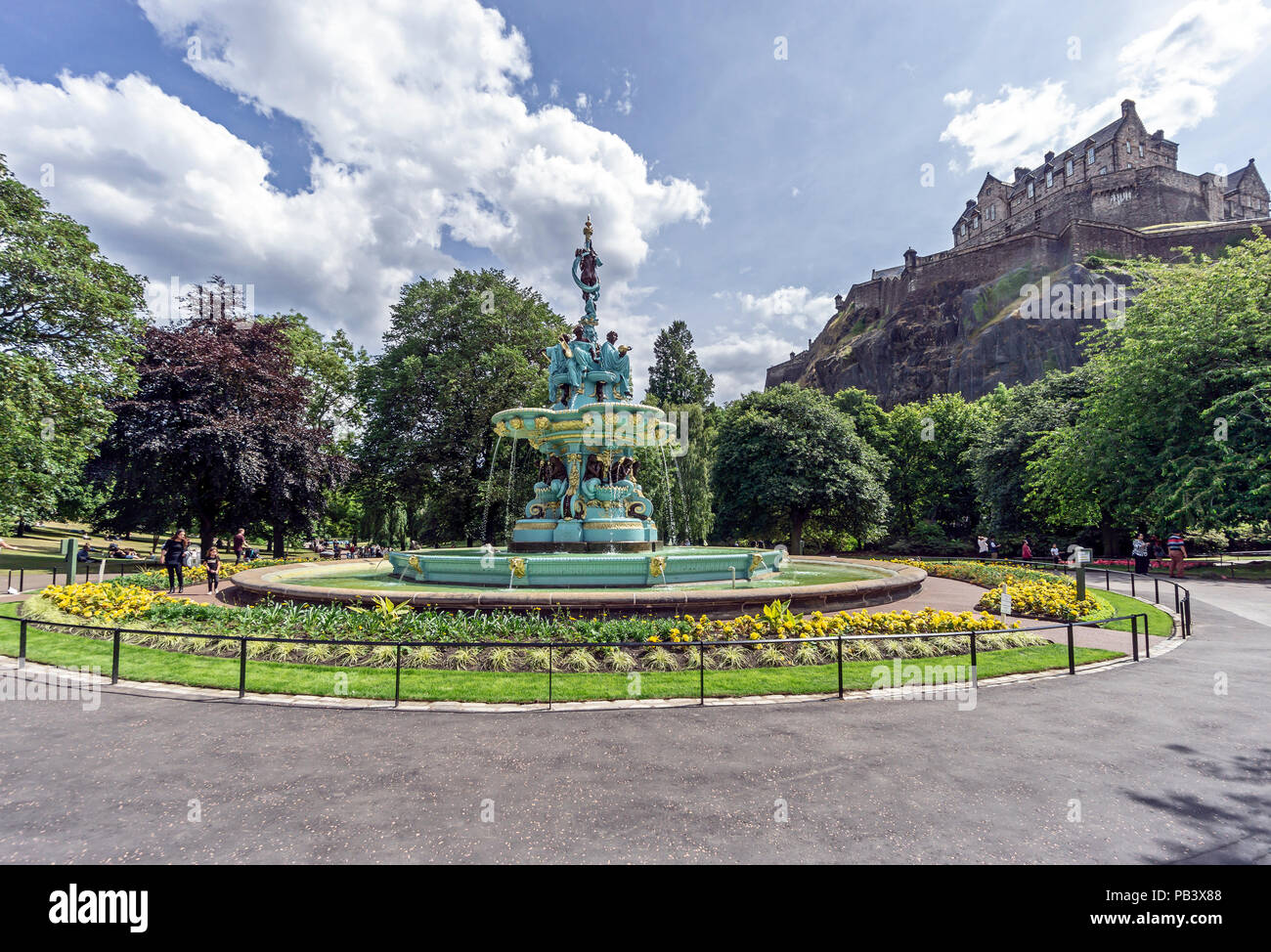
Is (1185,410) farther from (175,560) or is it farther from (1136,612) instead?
(175,560)

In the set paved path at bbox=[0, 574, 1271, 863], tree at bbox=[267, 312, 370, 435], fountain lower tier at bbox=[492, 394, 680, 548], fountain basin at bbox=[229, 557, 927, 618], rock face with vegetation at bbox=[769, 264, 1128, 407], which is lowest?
paved path at bbox=[0, 574, 1271, 863]

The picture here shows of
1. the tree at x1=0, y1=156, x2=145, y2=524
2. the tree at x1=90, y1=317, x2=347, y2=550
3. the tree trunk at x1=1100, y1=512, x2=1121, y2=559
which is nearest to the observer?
the tree at x1=0, y1=156, x2=145, y2=524

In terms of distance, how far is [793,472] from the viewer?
39.0m

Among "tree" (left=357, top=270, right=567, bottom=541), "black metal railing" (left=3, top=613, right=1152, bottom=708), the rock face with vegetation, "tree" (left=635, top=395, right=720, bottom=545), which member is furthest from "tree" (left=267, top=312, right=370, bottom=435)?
the rock face with vegetation

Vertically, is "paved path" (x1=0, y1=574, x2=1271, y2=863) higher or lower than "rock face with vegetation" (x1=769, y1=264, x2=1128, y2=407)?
lower

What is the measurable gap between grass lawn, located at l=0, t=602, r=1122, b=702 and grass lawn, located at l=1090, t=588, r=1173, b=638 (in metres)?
3.13

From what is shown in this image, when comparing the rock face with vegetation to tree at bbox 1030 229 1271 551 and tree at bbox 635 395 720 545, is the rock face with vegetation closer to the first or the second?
tree at bbox 1030 229 1271 551

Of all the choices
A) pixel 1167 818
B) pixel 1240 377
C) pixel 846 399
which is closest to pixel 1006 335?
pixel 846 399

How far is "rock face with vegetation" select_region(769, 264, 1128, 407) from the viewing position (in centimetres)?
6781

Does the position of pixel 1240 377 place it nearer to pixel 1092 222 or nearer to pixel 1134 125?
pixel 1092 222

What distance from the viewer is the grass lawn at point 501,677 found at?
7875mm

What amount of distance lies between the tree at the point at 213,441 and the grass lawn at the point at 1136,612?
31284 millimetres

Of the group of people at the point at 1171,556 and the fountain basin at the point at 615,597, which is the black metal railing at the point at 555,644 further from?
the group of people at the point at 1171,556
